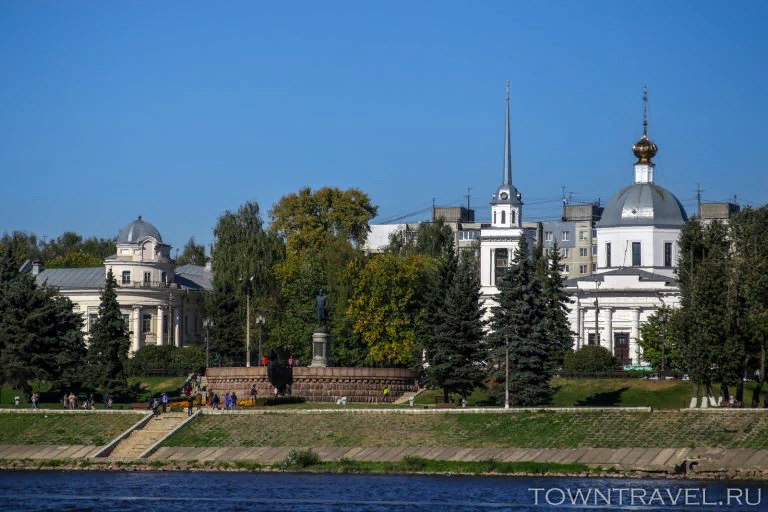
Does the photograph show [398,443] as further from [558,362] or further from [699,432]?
[558,362]

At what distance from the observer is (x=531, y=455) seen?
232 ft

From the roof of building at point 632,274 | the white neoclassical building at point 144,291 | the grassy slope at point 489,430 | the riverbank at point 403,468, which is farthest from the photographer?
the white neoclassical building at point 144,291

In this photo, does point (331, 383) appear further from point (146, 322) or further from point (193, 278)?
point (193, 278)

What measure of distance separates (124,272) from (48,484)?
62001 millimetres

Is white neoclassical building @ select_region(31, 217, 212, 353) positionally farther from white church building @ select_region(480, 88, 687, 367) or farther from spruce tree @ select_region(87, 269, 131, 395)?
white church building @ select_region(480, 88, 687, 367)

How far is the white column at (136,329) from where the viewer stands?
12481 cm

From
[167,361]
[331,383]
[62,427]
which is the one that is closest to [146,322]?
[167,361]

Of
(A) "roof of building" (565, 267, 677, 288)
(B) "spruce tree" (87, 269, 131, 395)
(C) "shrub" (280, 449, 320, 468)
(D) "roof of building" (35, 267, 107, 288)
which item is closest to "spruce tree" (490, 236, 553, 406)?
(C) "shrub" (280, 449, 320, 468)

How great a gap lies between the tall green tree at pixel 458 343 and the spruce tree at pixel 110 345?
18.1 meters

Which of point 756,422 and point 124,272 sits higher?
point 124,272

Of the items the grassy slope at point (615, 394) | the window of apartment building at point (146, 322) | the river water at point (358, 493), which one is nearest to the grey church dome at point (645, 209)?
the grassy slope at point (615, 394)

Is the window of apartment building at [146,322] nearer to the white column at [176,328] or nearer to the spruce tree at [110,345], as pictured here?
the white column at [176,328]

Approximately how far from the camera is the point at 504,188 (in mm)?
121938

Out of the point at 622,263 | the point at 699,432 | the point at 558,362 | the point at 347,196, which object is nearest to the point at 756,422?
the point at 699,432
